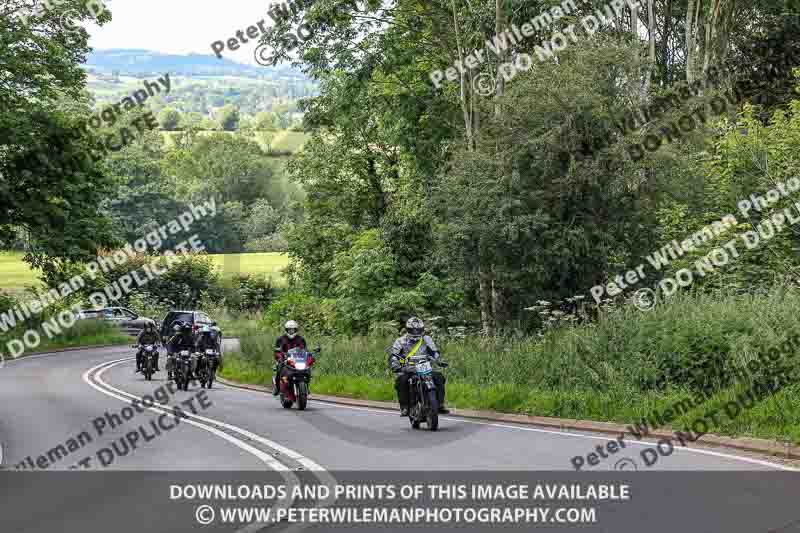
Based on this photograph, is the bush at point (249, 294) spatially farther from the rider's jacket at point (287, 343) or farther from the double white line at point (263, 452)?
the rider's jacket at point (287, 343)

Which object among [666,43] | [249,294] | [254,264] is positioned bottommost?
[249,294]

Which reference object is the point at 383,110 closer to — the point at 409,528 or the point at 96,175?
the point at 96,175

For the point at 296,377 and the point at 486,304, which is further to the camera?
the point at 486,304

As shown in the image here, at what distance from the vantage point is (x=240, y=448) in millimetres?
15250

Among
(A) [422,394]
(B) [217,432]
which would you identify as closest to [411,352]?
(A) [422,394]

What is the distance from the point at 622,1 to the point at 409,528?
35.4m

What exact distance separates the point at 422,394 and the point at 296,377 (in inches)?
228

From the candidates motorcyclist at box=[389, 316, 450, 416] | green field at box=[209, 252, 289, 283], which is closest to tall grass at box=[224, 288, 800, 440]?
motorcyclist at box=[389, 316, 450, 416]

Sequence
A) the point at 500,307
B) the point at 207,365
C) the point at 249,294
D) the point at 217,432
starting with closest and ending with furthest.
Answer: the point at 217,432
the point at 207,365
the point at 500,307
the point at 249,294

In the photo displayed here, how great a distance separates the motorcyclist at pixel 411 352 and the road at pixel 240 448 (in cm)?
61

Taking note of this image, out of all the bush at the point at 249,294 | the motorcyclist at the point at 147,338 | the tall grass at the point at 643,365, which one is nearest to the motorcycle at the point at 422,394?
the tall grass at the point at 643,365

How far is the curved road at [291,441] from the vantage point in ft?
42.4

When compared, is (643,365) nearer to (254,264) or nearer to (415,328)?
(415,328)

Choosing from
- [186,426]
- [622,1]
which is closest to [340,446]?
[186,426]
